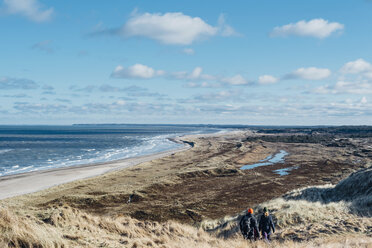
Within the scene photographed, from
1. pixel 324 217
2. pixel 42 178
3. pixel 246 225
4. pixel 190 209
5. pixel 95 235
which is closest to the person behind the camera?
pixel 246 225

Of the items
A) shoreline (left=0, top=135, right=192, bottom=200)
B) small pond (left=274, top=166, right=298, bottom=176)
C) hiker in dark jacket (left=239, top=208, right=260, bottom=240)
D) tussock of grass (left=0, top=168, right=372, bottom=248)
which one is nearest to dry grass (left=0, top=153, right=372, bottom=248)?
tussock of grass (left=0, top=168, right=372, bottom=248)

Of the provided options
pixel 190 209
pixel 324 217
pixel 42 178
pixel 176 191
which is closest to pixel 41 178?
pixel 42 178

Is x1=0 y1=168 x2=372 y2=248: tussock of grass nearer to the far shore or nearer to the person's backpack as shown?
the person's backpack

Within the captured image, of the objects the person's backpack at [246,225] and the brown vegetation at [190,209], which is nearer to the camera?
the brown vegetation at [190,209]

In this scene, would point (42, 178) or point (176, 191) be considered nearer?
point (176, 191)

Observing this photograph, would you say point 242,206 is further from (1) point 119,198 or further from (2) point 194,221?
(1) point 119,198

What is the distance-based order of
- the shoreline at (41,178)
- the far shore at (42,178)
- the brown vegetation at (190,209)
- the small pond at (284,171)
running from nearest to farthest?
the brown vegetation at (190,209) → the shoreline at (41,178) → the far shore at (42,178) → the small pond at (284,171)

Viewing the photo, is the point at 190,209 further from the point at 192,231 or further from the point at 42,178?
the point at 42,178

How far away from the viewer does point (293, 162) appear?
56969 mm

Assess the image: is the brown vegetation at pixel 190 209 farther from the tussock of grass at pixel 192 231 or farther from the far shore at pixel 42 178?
the far shore at pixel 42 178

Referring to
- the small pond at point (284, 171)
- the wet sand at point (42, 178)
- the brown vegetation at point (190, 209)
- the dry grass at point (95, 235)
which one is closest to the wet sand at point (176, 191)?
the brown vegetation at point (190, 209)

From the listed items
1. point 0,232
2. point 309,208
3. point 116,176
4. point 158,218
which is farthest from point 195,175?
point 0,232

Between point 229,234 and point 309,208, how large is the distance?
5569 mm

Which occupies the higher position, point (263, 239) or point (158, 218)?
point (263, 239)
